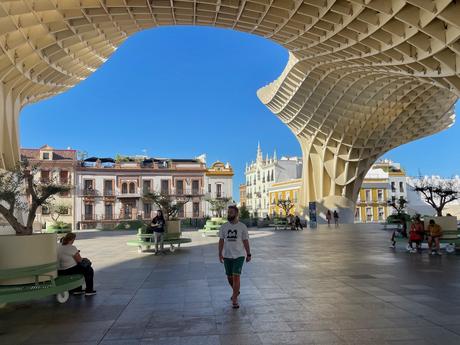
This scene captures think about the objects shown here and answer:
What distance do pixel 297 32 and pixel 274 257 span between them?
535 inches

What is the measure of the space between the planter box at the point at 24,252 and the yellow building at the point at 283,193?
6470 cm

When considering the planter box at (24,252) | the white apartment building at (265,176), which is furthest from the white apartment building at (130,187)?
the planter box at (24,252)

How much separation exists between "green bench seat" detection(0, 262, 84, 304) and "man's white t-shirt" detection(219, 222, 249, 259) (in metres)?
2.99

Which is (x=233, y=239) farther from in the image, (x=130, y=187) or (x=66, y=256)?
(x=130, y=187)

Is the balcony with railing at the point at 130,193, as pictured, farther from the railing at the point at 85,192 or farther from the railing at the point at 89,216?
the railing at the point at 89,216

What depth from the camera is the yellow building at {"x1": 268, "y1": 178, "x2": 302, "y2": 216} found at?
7453 cm

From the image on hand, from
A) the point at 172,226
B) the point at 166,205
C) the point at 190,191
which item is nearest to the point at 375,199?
the point at 190,191

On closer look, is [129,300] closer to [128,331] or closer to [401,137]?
[128,331]

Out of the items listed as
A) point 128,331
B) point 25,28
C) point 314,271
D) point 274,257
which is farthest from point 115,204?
point 128,331

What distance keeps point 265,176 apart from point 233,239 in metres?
85.6

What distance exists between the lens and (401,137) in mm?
49312

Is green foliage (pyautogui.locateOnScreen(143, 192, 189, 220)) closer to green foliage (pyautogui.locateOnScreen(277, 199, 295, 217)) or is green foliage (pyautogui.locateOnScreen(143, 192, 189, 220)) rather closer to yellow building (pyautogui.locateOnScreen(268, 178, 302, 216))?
green foliage (pyautogui.locateOnScreen(277, 199, 295, 217))

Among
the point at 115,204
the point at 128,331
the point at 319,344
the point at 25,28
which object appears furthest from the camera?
the point at 115,204

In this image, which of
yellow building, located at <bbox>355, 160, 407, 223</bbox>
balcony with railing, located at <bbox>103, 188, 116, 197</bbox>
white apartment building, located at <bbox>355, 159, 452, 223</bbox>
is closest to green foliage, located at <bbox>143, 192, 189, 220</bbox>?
balcony with railing, located at <bbox>103, 188, 116, 197</bbox>
